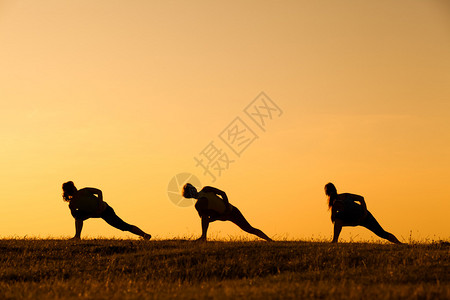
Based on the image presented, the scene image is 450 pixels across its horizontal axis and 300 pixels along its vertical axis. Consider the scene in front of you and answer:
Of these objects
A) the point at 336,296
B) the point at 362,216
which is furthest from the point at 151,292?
the point at 362,216

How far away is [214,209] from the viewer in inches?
888

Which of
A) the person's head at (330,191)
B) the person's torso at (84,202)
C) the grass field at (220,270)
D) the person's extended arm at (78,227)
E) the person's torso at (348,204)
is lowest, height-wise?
the grass field at (220,270)

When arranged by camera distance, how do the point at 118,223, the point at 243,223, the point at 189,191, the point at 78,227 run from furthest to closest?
the point at 118,223
the point at 78,227
the point at 243,223
the point at 189,191

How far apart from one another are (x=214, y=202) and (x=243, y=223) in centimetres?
158

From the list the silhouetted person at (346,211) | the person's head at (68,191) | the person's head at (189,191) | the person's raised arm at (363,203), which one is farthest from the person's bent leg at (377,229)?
the person's head at (68,191)

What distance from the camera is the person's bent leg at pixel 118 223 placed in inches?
944

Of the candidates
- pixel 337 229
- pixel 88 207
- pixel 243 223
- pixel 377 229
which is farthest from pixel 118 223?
pixel 377 229

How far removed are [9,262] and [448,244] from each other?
1386 cm

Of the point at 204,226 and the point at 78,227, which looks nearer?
the point at 204,226

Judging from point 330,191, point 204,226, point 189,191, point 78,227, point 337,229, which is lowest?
point 78,227

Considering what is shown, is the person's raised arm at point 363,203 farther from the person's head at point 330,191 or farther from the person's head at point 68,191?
the person's head at point 68,191

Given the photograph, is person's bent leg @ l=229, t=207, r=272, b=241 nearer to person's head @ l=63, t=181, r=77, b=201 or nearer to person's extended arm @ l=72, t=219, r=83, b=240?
person's extended arm @ l=72, t=219, r=83, b=240

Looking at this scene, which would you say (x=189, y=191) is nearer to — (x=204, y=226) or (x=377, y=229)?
(x=204, y=226)

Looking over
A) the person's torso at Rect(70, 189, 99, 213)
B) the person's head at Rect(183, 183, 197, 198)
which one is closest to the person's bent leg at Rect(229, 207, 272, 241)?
the person's head at Rect(183, 183, 197, 198)
